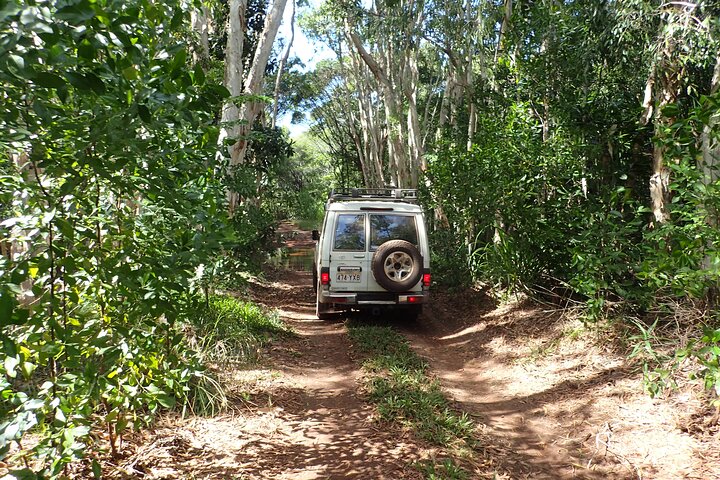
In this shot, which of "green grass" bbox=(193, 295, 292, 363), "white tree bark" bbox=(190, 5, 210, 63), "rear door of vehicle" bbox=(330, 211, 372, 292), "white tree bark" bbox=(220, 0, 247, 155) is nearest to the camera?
"green grass" bbox=(193, 295, 292, 363)

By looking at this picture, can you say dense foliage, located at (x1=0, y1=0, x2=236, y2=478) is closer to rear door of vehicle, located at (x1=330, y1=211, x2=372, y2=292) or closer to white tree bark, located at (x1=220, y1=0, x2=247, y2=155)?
white tree bark, located at (x1=220, y1=0, x2=247, y2=155)

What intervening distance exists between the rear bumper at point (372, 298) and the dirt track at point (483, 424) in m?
1.07

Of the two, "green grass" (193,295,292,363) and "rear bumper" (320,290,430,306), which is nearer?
"green grass" (193,295,292,363)

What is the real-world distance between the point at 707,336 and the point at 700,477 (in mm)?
1133

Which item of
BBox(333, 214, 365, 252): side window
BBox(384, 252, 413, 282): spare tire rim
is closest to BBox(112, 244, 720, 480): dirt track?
BBox(384, 252, 413, 282): spare tire rim

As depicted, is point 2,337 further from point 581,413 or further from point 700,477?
point 581,413

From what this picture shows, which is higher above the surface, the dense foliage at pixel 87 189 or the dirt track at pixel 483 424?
the dense foliage at pixel 87 189

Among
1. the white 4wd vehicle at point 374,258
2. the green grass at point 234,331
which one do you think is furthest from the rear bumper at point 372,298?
the green grass at point 234,331

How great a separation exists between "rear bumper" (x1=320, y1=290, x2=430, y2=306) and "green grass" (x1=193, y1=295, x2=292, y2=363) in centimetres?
89

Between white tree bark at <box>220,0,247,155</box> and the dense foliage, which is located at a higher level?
white tree bark at <box>220,0,247,155</box>

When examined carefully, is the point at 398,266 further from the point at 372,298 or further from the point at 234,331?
the point at 234,331

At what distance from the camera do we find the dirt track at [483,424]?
404cm

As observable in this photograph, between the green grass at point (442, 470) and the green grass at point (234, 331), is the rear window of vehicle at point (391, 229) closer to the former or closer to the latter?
the green grass at point (234, 331)

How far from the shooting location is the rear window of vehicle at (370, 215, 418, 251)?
29.0ft
